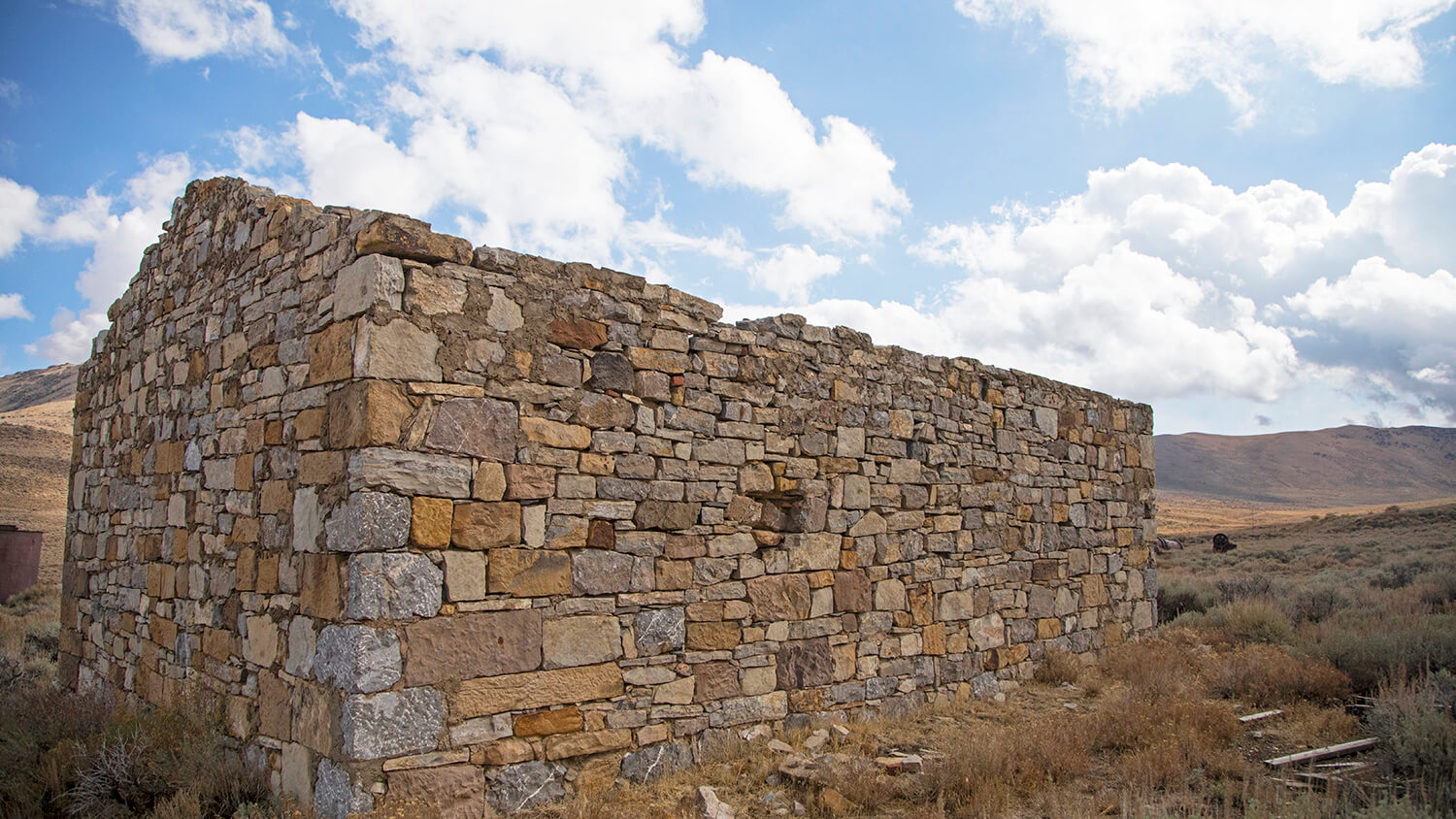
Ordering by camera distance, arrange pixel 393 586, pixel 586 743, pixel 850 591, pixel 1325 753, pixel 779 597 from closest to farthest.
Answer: pixel 393 586 < pixel 586 743 < pixel 1325 753 < pixel 779 597 < pixel 850 591

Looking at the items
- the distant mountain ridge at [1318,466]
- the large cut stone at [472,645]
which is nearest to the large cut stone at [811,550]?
the large cut stone at [472,645]

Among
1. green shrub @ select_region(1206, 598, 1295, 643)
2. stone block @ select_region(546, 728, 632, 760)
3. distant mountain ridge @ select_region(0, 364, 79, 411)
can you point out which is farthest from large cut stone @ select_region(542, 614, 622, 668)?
distant mountain ridge @ select_region(0, 364, 79, 411)

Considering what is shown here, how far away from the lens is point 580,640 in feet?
17.0

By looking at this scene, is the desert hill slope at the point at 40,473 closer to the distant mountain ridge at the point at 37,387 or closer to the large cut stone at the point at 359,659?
the distant mountain ridge at the point at 37,387

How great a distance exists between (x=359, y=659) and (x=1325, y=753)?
598 cm

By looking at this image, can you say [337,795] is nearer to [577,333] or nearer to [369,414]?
[369,414]

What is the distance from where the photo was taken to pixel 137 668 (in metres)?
6.60

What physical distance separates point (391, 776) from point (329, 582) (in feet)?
3.30

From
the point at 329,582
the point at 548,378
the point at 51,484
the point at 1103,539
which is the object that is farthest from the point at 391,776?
the point at 51,484

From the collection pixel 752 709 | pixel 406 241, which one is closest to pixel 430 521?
pixel 406 241

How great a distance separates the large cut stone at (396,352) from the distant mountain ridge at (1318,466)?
66819 mm

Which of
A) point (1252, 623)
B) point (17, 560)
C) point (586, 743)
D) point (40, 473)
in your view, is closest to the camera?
point (586, 743)

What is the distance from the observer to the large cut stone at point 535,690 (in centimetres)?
469

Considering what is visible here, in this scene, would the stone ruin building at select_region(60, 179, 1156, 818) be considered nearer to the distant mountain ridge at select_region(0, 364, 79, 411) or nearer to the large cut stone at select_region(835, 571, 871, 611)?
the large cut stone at select_region(835, 571, 871, 611)
